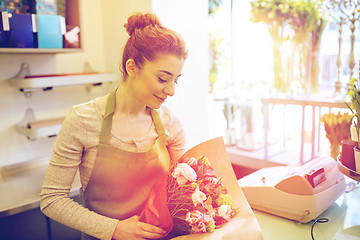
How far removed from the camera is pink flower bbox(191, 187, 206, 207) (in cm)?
92

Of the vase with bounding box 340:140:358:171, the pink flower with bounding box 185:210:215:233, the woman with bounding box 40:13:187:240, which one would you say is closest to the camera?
the pink flower with bounding box 185:210:215:233

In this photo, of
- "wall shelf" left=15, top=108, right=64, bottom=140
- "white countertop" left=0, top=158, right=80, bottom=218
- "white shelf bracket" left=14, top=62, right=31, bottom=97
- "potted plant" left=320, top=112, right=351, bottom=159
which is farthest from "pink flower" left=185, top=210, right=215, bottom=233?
"white shelf bracket" left=14, top=62, right=31, bottom=97

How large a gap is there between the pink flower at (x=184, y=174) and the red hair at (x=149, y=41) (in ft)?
1.35

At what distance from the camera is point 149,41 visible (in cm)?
116

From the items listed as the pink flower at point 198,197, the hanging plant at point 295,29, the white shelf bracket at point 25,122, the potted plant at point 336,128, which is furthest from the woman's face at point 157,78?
the hanging plant at point 295,29

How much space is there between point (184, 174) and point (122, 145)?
0.37 metres

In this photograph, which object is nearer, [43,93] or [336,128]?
[336,128]

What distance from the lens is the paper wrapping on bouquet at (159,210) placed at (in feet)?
3.18

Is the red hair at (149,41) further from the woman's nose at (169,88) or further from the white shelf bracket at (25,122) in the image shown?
the white shelf bracket at (25,122)

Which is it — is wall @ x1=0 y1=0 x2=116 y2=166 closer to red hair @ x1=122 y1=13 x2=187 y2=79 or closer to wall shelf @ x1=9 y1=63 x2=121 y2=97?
wall shelf @ x1=9 y1=63 x2=121 y2=97

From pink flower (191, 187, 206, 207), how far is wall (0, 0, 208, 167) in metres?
1.42

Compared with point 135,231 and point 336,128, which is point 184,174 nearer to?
point 135,231

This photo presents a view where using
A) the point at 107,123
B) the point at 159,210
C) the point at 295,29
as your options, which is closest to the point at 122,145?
the point at 107,123

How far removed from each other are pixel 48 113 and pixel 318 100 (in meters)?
1.78
